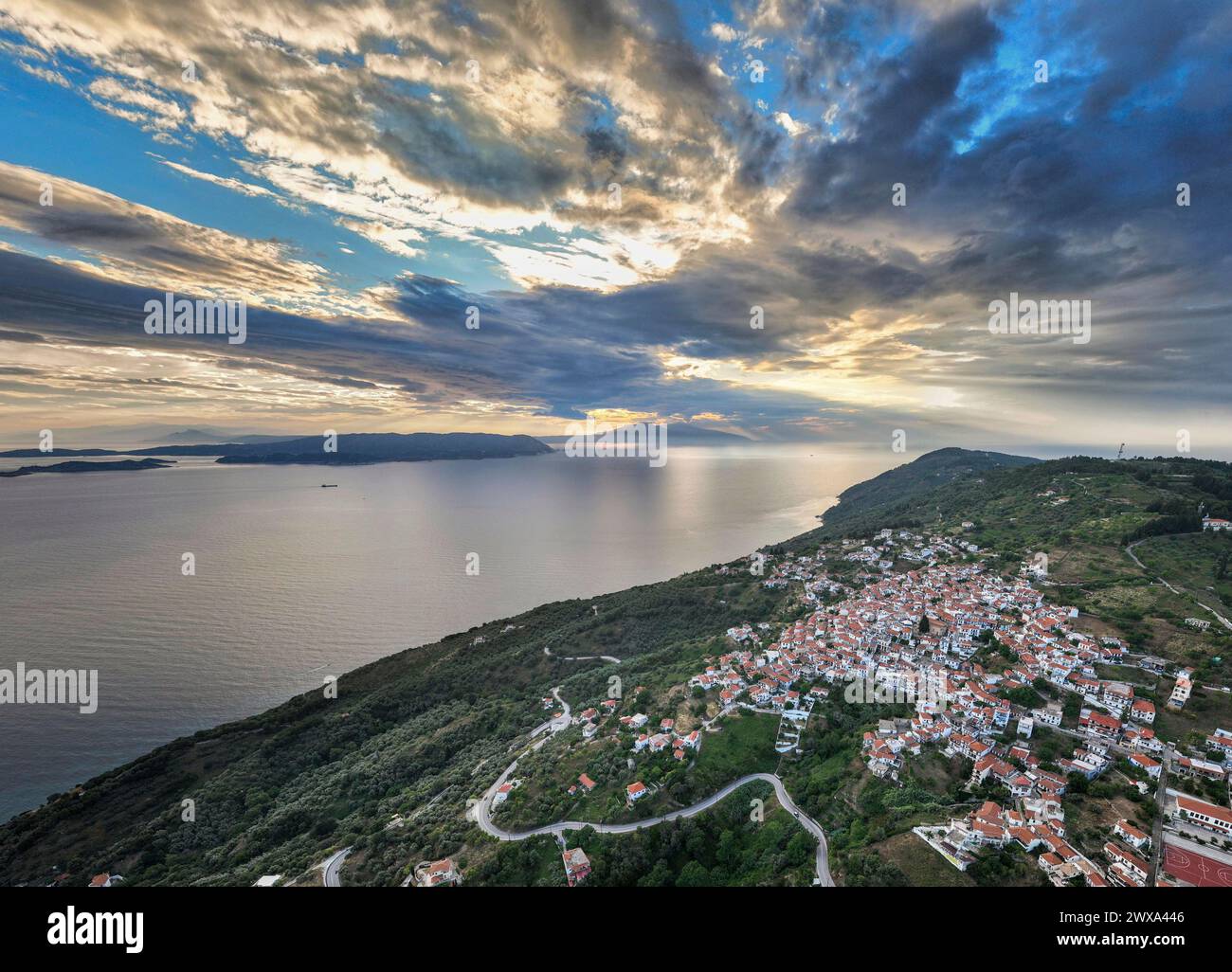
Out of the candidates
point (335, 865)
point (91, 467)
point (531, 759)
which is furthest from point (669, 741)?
point (91, 467)

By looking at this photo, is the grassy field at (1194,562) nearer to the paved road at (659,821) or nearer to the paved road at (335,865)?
the paved road at (659,821)

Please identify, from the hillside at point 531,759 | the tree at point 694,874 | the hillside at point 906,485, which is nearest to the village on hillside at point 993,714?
the hillside at point 531,759

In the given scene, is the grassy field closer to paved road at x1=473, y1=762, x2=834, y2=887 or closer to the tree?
paved road at x1=473, y1=762, x2=834, y2=887

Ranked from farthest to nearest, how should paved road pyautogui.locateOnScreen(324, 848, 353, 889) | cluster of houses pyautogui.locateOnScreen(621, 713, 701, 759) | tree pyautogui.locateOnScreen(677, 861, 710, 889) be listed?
cluster of houses pyautogui.locateOnScreen(621, 713, 701, 759) < paved road pyautogui.locateOnScreen(324, 848, 353, 889) < tree pyautogui.locateOnScreen(677, 861, 710, 889)

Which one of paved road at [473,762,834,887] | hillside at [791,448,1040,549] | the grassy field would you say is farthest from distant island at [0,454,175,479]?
the grassy field

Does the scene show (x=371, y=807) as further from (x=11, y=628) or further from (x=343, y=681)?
(x=11, y=628)

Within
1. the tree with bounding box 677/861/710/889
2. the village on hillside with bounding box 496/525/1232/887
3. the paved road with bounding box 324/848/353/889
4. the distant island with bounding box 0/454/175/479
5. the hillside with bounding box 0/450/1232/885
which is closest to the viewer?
the village on hillside with bounding box 496/525/1232/887
